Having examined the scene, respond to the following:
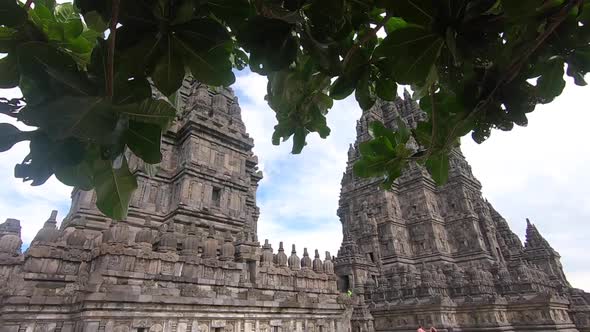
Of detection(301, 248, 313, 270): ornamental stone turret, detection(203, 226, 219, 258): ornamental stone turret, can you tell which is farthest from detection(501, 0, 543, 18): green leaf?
detection(301, 248, 313, 270): ornamental stone turret

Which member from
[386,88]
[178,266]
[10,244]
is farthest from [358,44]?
[10,244]

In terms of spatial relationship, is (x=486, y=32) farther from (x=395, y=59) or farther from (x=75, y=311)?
(x=75, y=311)

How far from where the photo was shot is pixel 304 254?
12.0 meters

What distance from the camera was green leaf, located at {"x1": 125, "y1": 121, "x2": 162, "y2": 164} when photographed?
3.49ft

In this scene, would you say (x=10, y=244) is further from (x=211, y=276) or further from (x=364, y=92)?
(x=364, y=92)

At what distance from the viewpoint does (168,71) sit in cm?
106

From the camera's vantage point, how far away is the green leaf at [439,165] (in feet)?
5.59

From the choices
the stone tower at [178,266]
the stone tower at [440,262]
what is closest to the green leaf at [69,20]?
the stone tower at [178,266]

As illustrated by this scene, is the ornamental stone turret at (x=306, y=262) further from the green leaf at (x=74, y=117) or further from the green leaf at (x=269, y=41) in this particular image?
the green leaf at (x=74, y=117)

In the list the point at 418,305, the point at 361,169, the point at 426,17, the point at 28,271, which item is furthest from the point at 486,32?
the point at 418,305

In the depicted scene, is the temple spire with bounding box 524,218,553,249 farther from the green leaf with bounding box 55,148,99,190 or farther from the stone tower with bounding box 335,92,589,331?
the green leaf with bounding box 55,148,99,190

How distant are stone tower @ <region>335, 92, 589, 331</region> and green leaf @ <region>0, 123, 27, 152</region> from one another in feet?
45.5

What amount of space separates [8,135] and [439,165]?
191 cm

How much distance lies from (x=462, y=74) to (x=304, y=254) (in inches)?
446
